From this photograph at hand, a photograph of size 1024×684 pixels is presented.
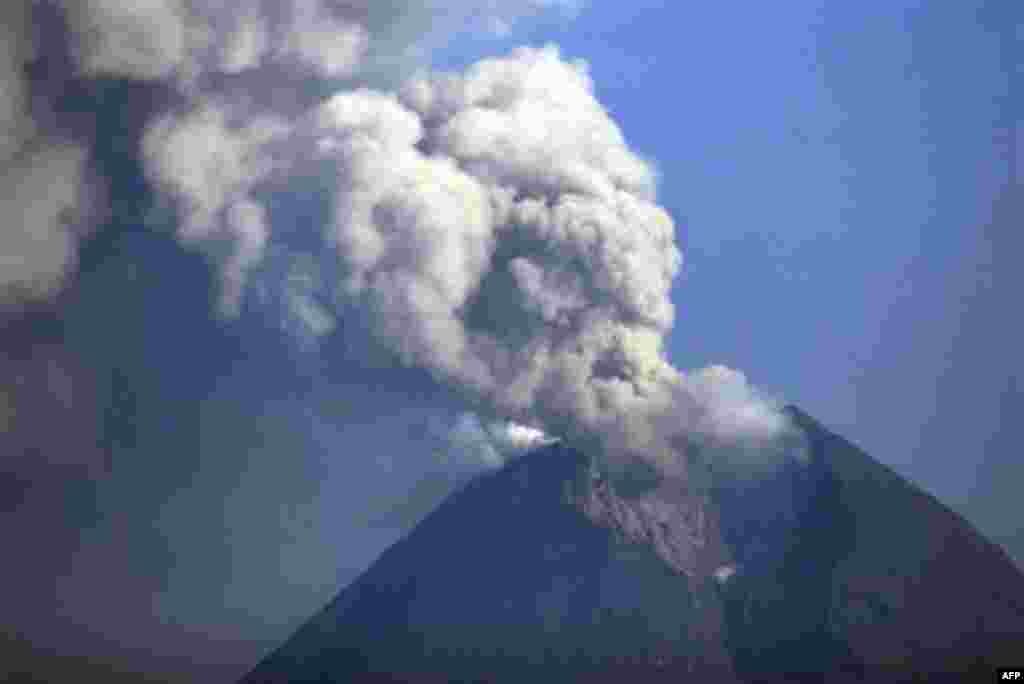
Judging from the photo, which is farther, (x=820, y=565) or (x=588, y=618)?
(x=820, y=565)

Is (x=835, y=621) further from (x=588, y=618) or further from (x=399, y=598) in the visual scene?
(x=399, y=598)

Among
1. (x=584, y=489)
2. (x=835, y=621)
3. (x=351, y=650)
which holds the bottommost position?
(x=351, y=650)

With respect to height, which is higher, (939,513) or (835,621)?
(939,513)

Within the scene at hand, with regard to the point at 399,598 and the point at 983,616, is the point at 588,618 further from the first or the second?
the point at 983,616

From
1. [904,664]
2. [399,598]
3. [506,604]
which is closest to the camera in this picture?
[904,664]

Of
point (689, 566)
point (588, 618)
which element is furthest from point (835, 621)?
point (588, 618)

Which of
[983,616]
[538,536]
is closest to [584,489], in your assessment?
[538,536]

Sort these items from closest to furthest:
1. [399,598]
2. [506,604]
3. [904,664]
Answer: [904,664] < [506,604] < [399,598]
